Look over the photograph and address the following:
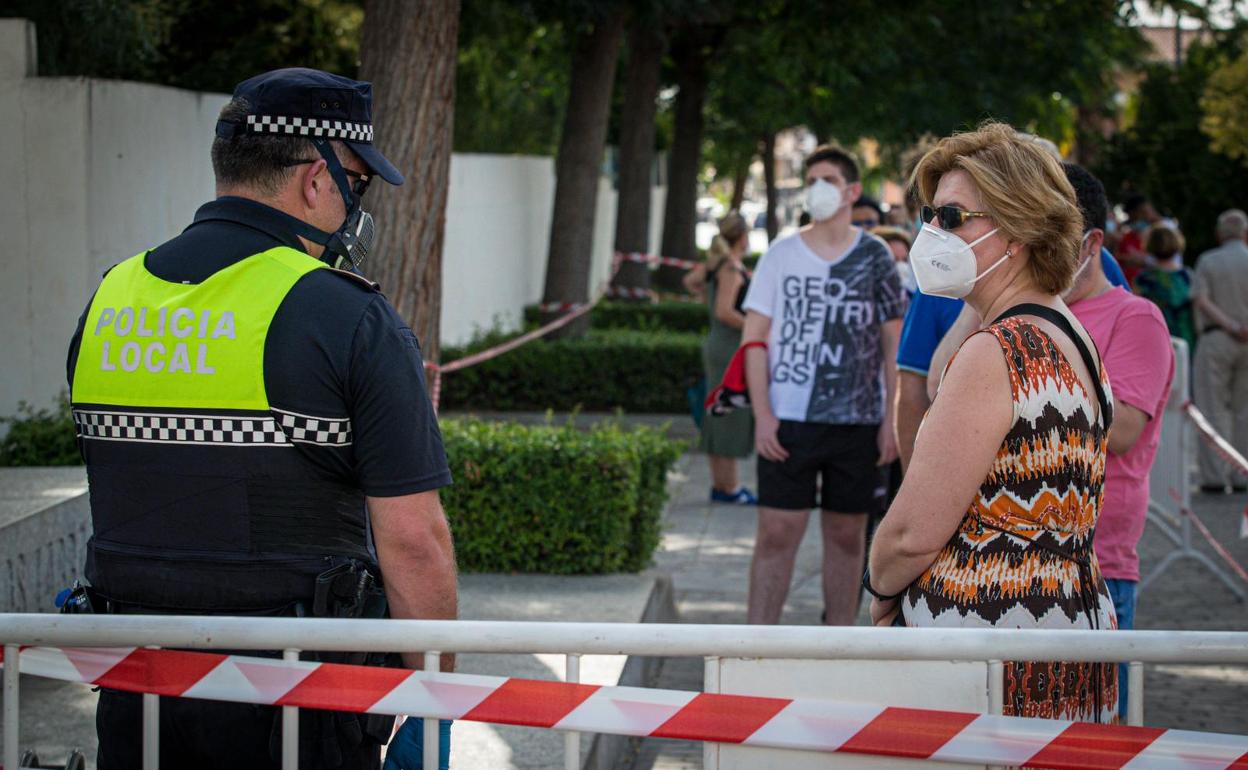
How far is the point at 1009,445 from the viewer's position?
2727mm

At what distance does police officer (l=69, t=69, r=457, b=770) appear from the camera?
2.48 metres

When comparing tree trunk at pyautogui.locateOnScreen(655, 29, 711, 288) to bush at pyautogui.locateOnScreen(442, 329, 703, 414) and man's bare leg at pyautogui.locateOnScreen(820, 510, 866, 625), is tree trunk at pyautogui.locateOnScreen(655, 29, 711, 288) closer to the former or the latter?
bush at pyautogui.locateOnScreen(442, 329, 703, 414)

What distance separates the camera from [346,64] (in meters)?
11.7

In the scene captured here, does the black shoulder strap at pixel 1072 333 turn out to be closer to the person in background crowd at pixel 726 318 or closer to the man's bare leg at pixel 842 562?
the man's bare leg at pixel 842 562

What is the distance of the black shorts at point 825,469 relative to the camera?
18.5 ft

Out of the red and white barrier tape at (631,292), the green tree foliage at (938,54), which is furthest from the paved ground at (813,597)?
the red and white barrier tape at (631,292)

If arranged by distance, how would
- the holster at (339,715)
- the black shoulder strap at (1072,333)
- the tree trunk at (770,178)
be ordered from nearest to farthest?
1. the holster at (339,715)
2. the black shoulder strap at (1072,333)
3. the tree trunk at (770,178)

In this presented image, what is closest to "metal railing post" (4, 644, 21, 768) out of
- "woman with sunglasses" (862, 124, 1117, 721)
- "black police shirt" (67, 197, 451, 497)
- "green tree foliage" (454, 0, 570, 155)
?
"black police shirt" (67, 197, 451, 497)

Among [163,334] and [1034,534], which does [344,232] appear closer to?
[163,334]

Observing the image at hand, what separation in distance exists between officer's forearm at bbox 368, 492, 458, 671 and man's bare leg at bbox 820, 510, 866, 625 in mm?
3290

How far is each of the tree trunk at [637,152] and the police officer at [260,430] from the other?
14990 mm

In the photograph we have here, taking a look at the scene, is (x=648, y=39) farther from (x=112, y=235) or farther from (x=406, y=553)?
(x=406, y=553)

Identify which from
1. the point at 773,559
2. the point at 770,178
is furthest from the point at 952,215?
the point at 770,178

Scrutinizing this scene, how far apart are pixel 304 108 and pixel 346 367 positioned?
1.64 feet
